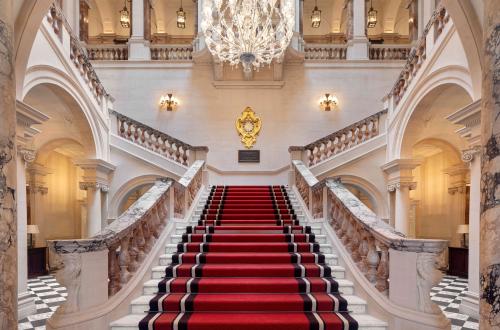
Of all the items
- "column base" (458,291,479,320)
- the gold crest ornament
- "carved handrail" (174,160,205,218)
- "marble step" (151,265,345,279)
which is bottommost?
"column base" (458,291,479,320)

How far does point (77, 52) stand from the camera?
8023mm

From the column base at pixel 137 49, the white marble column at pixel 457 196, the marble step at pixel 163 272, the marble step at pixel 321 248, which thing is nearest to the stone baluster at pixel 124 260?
the marble step at pixel 163 272

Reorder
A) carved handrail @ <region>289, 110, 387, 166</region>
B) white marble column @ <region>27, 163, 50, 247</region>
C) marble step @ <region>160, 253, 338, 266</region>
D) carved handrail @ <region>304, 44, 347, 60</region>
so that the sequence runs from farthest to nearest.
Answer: carved handrail @ <region>304, 44, 347, 60</region> < white marble column @ <region>27, 163, 50, 247</region> < carved handrail @ <region>289, 110, 387, 166</region> < marble step @ <region>160, 253, 338, 266</region>

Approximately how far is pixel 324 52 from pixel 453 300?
889 cm

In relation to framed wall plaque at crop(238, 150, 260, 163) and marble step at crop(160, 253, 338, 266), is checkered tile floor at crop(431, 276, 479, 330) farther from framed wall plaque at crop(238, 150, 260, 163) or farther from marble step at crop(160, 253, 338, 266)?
framed wall plaque at crop(238, 150, 260, 163)

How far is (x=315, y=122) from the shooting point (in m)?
12.3

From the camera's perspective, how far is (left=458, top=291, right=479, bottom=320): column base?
207 inches

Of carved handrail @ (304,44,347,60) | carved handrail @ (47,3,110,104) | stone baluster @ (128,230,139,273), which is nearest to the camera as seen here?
stone baluster @ (128,230,139,273)

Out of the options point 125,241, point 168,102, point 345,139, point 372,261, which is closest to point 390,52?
point 345,139

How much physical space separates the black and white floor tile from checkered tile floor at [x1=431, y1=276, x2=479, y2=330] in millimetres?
5588

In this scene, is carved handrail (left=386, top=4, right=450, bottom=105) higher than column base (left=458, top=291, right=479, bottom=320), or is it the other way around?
carved handrail (left=386, top=4, right=450, bottom=105)

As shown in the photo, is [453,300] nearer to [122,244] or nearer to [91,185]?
[122,244]

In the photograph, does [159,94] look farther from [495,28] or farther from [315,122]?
[495,28]

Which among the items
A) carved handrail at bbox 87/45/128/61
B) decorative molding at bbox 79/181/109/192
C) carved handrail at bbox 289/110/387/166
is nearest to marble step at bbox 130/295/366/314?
decorative molding at bbox 79/181/109/192
